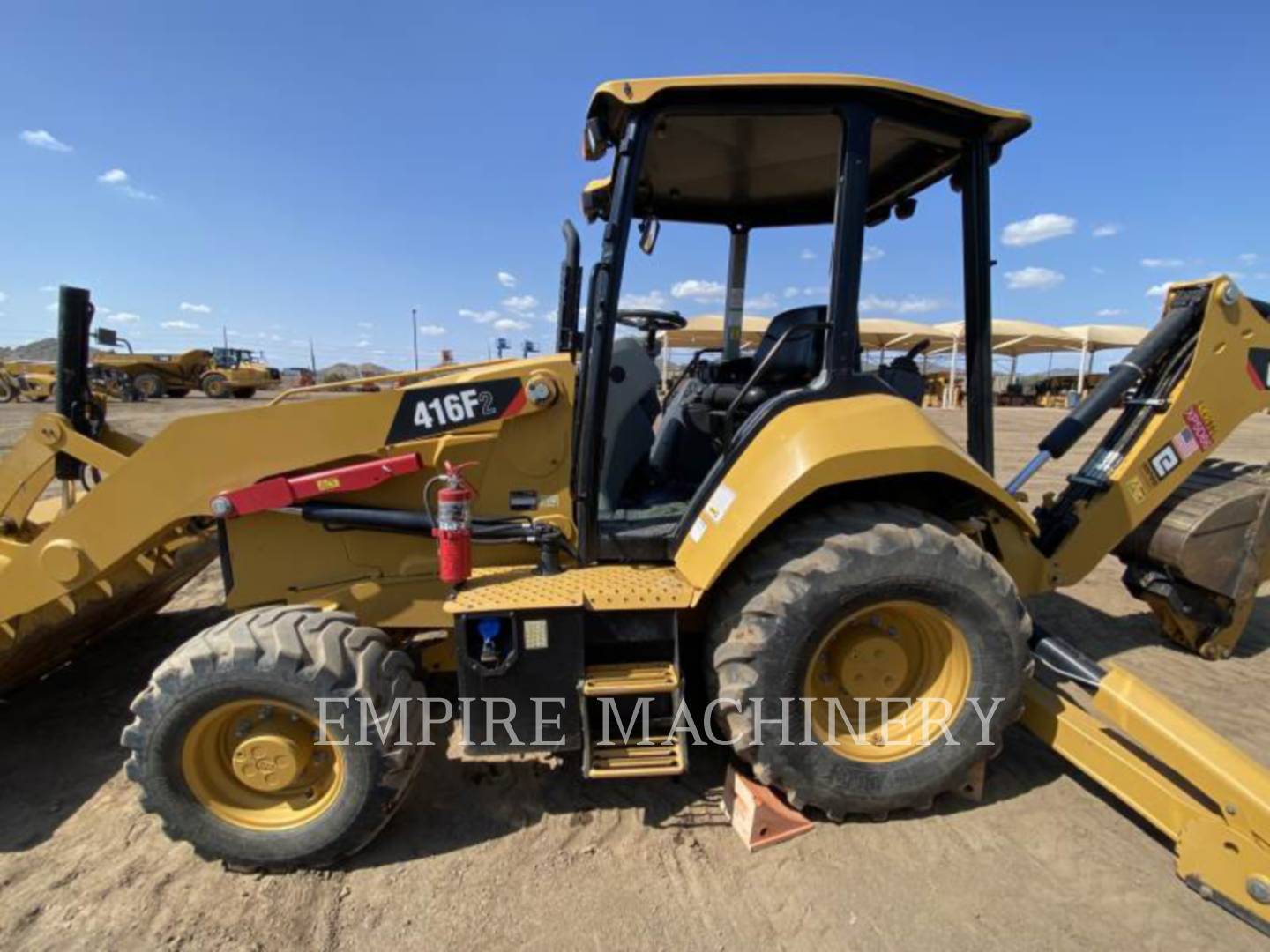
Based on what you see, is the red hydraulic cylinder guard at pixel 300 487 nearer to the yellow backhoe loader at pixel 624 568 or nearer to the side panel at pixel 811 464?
the yellow backhoe loader at pixel 624 568

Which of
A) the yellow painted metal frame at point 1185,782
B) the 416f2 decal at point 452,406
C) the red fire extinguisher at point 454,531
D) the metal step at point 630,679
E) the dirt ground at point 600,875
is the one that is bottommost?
the dirt ground at point 600,875

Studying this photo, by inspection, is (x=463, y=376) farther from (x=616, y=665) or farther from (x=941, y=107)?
(x=941, y=107)

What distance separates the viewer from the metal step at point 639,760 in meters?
2.63

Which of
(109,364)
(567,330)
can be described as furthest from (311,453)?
(109,364)

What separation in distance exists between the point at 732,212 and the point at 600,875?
3360mm

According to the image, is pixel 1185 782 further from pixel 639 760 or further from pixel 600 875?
pixel 600 875

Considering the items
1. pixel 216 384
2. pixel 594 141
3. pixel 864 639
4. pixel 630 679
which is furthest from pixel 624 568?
pixel 216 384

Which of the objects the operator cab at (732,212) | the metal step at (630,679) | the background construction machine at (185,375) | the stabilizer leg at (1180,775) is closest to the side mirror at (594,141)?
the operator cab at (732,212)

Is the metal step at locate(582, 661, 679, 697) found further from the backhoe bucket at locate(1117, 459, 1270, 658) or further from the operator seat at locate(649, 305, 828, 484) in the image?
the backhoe bucket at locate(1117, 459, 1270, 658)

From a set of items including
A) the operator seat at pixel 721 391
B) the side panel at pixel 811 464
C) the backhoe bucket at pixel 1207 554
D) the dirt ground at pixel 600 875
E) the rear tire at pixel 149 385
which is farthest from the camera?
the rear tire at pixel 149 385

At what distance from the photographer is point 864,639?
293cm

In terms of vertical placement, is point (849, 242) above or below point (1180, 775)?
above

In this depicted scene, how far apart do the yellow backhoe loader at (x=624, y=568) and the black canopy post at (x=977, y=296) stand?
0.02 m

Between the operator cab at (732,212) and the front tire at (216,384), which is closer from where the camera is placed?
the operator cab at (732,212)
